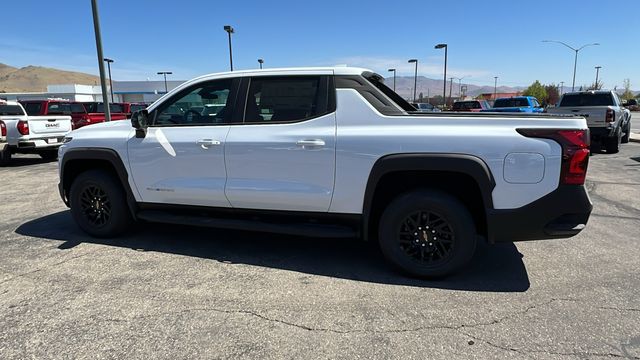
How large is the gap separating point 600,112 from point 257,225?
38.2 feet

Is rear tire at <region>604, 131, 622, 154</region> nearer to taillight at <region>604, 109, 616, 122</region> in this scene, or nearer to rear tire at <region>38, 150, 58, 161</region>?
taillight at <region>604, 109, 616, 122</region>

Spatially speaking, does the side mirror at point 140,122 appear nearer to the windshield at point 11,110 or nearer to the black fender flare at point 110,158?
the black fender flare at point 110,158

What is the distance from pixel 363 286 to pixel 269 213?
1.15 metres

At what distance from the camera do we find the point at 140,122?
4.44 m

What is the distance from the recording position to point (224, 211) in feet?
14.5

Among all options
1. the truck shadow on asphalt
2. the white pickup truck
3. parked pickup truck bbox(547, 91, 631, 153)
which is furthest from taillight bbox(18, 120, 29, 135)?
parked pickup truck bbox(547, 91, 631, 153)

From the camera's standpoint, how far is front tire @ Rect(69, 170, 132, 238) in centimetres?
484

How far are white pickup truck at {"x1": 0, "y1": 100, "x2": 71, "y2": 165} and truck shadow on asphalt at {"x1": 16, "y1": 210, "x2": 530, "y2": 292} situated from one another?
662 centimetres

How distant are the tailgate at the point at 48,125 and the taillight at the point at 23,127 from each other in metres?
0.08

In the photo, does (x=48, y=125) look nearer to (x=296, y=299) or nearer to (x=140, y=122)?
(x=140, y=122)

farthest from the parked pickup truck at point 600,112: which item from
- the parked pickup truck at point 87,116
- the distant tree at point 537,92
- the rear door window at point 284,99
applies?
the distant tree at point 537,92

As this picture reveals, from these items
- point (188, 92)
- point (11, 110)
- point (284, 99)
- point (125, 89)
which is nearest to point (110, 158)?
point (188, 92)

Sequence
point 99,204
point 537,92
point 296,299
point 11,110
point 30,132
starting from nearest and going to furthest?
point 296,299 → point 99,204 → point 30,132 → point 11,110 → point 537,92

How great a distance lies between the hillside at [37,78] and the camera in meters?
169
